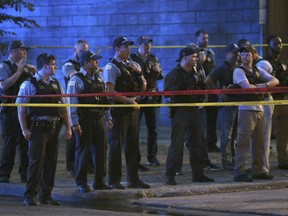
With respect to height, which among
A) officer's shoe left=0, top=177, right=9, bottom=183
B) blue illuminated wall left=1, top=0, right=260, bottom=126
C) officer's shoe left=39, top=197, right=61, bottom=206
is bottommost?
officer's shoe left=39, top=197, right=61, bottom=206

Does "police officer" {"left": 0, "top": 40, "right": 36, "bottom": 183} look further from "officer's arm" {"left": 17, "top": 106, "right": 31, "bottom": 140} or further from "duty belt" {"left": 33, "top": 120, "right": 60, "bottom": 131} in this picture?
"duty belt" {"left": 33, "top": 120, "right": 60, "bottom": 131}


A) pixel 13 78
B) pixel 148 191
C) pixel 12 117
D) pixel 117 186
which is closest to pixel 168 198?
pixel 148 191

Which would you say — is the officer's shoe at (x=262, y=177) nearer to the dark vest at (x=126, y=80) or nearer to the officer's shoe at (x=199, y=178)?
the officer's shoe at (x=199, y=178)

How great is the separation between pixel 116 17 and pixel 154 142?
691cm

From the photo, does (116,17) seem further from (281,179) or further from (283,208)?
(283,208)

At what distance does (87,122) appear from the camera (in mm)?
12180

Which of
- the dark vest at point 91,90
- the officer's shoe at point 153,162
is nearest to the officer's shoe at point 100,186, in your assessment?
the dark vest at point 91,90

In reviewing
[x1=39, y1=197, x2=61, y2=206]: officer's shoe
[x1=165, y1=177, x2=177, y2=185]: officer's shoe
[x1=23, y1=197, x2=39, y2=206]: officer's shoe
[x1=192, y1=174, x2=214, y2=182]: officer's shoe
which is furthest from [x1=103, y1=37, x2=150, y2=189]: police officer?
[x1=23, y1=197, x2=39, y2=206]: officer's shoe

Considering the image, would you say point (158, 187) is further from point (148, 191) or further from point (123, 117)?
point (123, 117)

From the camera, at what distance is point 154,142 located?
1547cm

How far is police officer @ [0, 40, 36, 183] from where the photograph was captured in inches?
523

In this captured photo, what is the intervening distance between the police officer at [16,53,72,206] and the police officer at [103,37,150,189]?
1.02 metres

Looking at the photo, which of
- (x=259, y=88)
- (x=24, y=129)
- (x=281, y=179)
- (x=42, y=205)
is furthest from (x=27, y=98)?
(x=281, y=179)

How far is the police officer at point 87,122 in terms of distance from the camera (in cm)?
1216
